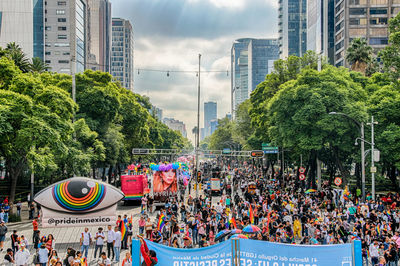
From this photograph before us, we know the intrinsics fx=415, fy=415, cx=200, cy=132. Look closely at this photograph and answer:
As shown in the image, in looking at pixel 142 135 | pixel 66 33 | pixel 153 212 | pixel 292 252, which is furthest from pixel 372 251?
pixel 66 33

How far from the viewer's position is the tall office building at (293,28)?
167500 millimetres

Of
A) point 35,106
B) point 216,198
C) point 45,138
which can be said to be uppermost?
point 35,106

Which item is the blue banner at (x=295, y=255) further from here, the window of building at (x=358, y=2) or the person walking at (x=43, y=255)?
the window of building at (x=358, y=2)

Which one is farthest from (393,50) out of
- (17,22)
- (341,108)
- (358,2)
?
(17,22)

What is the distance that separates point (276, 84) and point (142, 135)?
21157 millimetres

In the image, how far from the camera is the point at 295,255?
9688 mm

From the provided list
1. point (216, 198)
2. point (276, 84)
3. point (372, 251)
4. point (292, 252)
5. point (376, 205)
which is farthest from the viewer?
point (276, 84)

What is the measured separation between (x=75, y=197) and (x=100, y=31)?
160 metres

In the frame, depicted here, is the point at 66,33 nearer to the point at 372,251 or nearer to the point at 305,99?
the point at 305,99

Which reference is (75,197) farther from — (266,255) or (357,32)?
(357,32)

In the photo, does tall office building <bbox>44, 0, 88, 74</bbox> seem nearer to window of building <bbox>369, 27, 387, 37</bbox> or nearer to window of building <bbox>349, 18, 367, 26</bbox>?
window of building <bbox>349, 18, 367, 26</bbox>

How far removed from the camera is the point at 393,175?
4197 cm

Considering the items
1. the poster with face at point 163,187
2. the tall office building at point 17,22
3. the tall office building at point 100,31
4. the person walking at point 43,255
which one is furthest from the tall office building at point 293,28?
the person walking at point 43,255

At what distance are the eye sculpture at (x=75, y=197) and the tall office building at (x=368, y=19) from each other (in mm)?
78523
